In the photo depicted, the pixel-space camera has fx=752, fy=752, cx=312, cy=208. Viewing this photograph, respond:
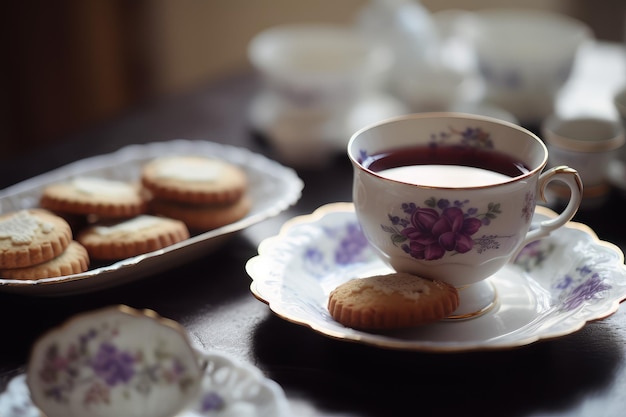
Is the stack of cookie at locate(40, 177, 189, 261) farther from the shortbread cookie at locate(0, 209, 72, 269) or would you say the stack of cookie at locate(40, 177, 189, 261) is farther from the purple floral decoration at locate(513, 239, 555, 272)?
the purple floral decoration at locate(513, 239, 555, 272)

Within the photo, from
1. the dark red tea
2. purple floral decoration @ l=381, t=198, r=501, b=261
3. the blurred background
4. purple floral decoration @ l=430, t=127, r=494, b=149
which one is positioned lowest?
the blurred background

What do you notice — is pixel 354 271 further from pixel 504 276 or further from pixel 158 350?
pixel 158 350

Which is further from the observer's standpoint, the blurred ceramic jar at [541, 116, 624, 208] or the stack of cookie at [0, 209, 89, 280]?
the blurred ceramic jar at [541, 116, 624, 208]

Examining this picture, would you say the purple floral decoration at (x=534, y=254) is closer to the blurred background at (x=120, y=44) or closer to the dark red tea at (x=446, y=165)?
the dark red tea at (x=446, y=165)

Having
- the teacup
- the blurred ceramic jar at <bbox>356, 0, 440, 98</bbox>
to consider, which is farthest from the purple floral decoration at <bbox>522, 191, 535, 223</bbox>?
the blurred ceramic jar at <bbox>356, 0, 440, 98</bbox>

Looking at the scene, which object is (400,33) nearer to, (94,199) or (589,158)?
(589,158)

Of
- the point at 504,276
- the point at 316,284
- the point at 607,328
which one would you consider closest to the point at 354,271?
the point at 316,284
